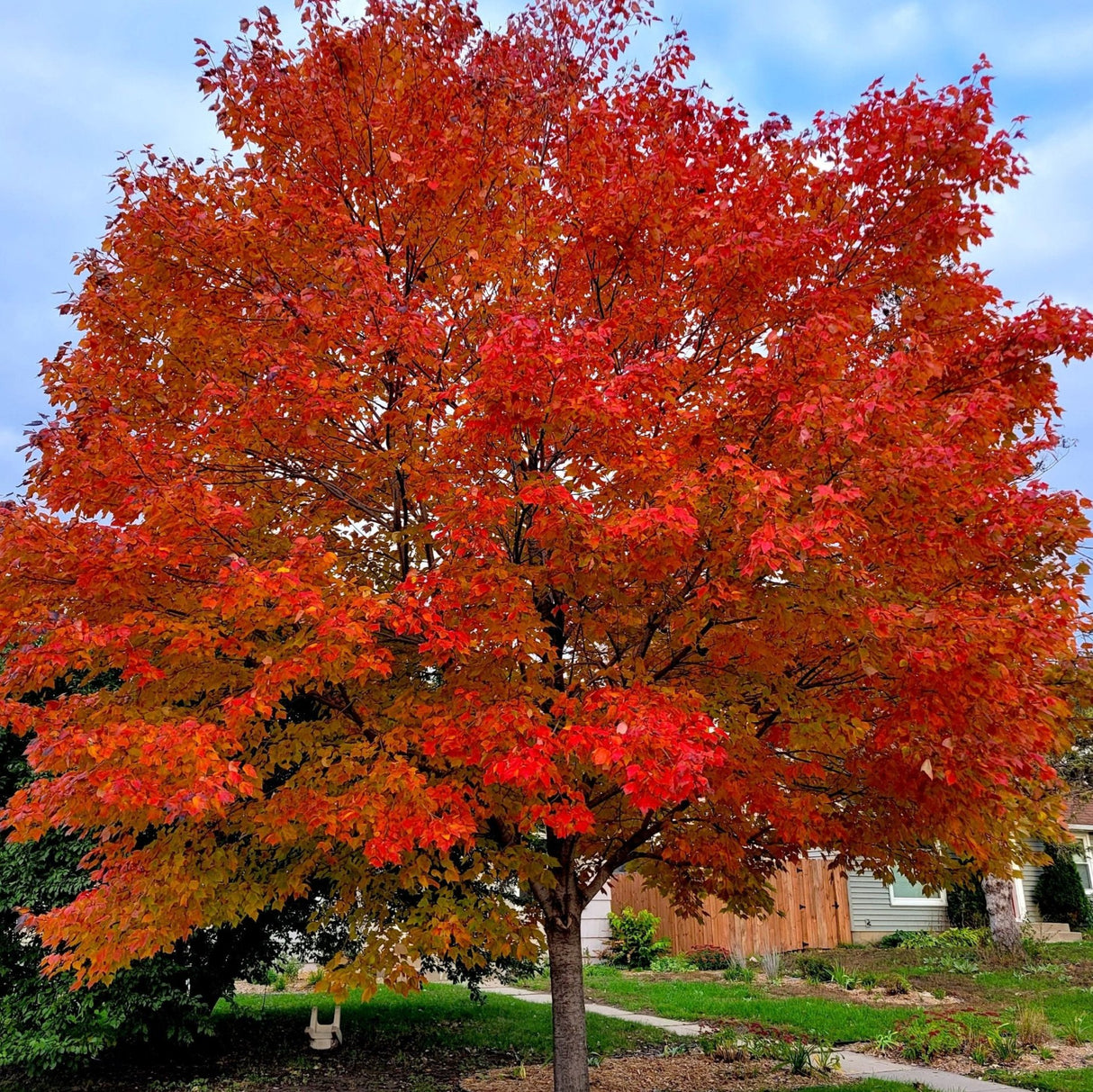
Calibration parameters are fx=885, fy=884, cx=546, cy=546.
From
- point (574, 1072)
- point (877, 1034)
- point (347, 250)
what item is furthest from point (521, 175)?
point (877, 1034)

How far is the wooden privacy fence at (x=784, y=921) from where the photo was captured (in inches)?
676

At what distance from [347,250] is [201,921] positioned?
14.4 feet

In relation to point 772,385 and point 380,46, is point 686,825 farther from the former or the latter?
point 380,46

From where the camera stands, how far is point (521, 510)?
6086mm

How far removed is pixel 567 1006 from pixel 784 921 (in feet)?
40.8

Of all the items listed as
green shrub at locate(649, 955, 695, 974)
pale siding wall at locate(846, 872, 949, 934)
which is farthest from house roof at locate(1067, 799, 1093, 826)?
green shrub at locate(649, 955, 695, 974)

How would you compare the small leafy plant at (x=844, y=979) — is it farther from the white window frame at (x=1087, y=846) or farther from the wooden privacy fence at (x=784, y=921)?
the white window frame at (x=1087, y=846)

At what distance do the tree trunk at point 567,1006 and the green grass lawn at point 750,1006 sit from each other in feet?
14.0

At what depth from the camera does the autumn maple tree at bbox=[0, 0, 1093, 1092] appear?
5.01m

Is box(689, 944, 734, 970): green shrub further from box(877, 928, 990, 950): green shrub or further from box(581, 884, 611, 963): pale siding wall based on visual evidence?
box(877, 928, 990, 950): green shrub

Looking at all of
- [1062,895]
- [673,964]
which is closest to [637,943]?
[673,964]

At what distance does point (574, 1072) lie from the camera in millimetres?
6785

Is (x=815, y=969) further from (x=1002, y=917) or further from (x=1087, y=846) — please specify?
(x=1087, y=846)

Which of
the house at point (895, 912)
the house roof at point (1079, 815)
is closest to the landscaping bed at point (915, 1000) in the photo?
the house at point (895, 912)
